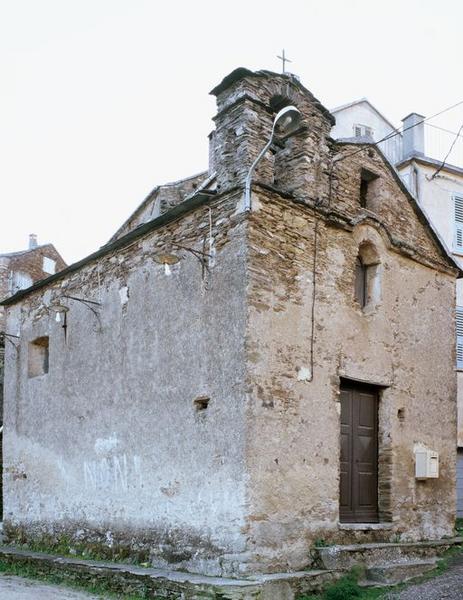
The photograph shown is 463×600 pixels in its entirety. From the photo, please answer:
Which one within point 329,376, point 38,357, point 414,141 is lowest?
point 329,376

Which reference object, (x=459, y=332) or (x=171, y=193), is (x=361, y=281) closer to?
(x=171, y=193)

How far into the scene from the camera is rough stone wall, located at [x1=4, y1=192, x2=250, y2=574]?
30.2 ft

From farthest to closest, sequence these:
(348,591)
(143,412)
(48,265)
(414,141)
Result: 1. (48,265)
2. (414,141)
3. (143,412)
4. (348,591)

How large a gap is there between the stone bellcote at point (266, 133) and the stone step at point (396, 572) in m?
5.06

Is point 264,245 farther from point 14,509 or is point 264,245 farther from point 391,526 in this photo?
point 14,509

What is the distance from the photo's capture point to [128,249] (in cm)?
1187

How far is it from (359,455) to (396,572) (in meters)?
1.70

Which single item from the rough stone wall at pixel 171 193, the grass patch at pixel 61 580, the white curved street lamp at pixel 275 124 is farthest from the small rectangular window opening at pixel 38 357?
the white curved street lamp at pixel 275 124

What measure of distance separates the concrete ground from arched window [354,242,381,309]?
556 cm

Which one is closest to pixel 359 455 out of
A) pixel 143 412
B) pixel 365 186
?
pixel 143 412

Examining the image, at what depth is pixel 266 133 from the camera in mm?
10086

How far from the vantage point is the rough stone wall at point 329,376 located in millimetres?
9023

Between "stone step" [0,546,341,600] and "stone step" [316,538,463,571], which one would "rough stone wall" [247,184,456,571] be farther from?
"stone step" [0,546,341,600]

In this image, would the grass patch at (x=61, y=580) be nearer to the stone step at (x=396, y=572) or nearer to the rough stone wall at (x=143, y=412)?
the rough stone wall at (x=143, y=412)
